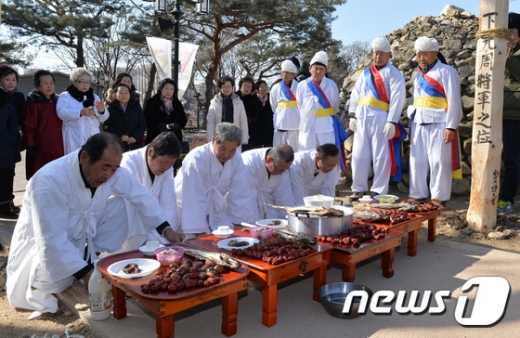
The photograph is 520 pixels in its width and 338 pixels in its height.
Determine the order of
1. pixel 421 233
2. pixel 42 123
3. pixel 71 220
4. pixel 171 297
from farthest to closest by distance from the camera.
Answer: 1. pixel 42 123
2. pixel 421 233
3. pixel 71 220
4. pixel 171 297

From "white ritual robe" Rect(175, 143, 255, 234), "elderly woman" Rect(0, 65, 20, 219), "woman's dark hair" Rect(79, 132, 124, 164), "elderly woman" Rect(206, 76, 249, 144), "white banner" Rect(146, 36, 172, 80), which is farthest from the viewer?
"white banner" Rect(146, 36, 172, 80)

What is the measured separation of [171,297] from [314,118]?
4892 millimetres

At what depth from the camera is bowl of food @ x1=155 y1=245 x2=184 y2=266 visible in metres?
2.93

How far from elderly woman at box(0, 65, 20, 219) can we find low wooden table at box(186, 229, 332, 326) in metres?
3.56

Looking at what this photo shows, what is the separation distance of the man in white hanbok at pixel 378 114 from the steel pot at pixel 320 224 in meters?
2.68

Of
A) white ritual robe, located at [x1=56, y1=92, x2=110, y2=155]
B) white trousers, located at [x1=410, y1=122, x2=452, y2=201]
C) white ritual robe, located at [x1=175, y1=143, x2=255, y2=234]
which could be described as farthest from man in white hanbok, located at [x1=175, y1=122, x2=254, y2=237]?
white trousers, located at [x1=410, y1=122, x2=452, y2=201]

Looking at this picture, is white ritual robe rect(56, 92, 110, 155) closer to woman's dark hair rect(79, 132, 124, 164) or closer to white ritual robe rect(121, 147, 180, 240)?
white ritual robe rect(121, 147, 180, 240)

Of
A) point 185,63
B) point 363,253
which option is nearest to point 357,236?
point 363,253

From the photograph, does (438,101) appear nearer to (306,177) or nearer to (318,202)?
(306,177)

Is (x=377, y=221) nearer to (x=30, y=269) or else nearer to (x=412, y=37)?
(x=30, y=269)

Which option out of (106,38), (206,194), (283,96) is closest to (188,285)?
(206,194)

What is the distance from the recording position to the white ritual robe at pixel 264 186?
4.78 m

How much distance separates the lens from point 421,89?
591cm

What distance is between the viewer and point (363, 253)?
3377 mm
